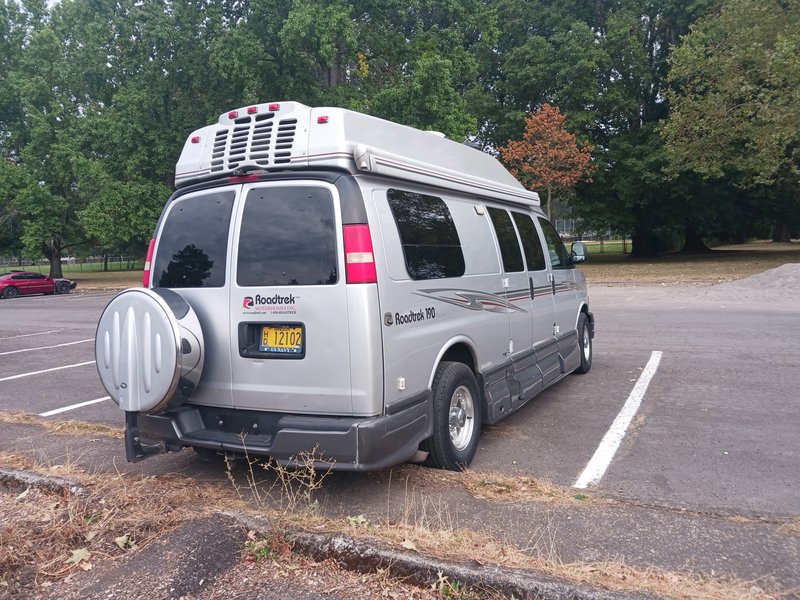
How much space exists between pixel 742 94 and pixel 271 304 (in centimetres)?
2700

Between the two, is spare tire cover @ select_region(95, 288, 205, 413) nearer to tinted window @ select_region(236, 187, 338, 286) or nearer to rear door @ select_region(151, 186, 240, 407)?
rear door @ select_region(151, 186, 240, 407)

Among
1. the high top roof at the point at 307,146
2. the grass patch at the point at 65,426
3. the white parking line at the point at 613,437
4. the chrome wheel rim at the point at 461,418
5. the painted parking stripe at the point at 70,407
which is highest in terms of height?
the high top roof at the point at 307,146

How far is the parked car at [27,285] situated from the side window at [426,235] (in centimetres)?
3285

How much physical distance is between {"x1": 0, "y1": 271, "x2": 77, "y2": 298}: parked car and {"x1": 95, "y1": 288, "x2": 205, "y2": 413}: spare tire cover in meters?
32.2

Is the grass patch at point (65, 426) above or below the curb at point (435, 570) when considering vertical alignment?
below

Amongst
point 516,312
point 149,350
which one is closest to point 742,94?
point 516,312

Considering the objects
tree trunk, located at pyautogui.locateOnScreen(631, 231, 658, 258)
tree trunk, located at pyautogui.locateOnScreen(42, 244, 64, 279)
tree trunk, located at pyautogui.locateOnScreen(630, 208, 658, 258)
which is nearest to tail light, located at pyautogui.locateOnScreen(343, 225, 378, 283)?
tree trunk, located at pyautogui.locateOnScreen(630, 208, 658, 258)

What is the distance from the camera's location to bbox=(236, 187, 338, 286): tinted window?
3986 millimetres

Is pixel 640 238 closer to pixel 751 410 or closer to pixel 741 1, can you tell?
pixel 741 1

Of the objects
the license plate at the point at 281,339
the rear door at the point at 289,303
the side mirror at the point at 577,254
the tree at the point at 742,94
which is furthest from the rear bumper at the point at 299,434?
the tree at the point at 742,94

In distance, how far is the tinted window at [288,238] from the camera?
399 centimetres

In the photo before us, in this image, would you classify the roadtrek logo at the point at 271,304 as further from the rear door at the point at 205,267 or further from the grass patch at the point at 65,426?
the grass patch at the point at 65,426

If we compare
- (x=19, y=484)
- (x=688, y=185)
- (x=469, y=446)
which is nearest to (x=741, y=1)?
(x=688, y=185)

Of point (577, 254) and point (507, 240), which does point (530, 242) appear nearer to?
point (507, 240)
